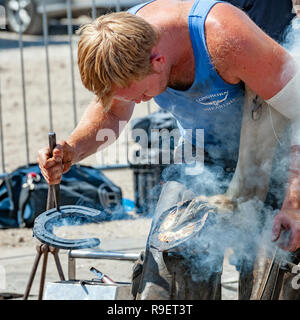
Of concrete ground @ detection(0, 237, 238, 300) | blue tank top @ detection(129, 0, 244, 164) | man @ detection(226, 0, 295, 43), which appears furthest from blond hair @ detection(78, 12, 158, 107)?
concrete ground @ detection(0, 237, 238, 300)

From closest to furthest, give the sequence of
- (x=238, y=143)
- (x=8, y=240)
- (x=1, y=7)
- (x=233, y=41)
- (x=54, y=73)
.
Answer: (x=233, y=41) → (x=238, y=143) → (x=8, y=240) → (x=54, y=73) → (x=1, y=7)

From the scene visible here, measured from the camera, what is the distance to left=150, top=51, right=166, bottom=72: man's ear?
2.25 meters

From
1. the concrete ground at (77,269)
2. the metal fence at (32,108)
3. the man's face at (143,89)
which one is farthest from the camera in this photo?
the metal fence at (32,108)

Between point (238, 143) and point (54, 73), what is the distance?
693 cm

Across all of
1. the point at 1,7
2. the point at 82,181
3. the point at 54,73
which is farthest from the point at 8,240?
the point at 1,7

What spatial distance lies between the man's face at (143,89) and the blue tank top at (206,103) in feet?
0.40

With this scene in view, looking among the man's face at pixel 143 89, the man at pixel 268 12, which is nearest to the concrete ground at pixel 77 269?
the man at pixel 268 12

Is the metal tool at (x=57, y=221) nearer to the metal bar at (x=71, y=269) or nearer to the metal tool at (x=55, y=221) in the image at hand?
the metal tool at (x=55, y=221)

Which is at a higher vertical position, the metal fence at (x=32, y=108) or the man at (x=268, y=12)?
the man at (x=268, y=12)

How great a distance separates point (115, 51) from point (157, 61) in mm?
173

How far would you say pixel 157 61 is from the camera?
226cm

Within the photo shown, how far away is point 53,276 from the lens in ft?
12.5

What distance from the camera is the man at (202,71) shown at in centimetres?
219
